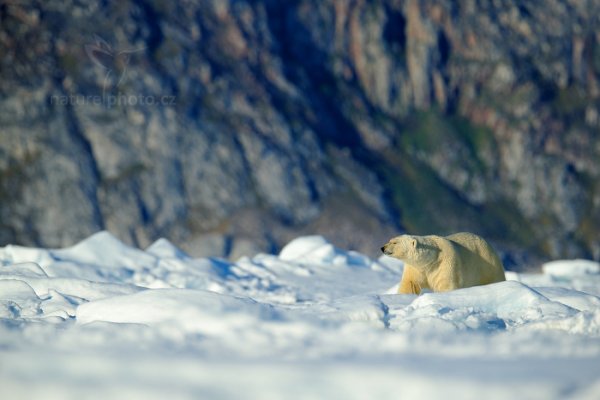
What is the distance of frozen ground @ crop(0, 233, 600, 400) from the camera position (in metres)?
6.36

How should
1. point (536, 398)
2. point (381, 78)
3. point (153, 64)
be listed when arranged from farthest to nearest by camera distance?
point (381, 78) < point (153, 64) < point (536, 398)

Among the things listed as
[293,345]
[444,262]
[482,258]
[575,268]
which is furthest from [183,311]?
[575,268]

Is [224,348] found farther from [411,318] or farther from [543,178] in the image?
[543,178]

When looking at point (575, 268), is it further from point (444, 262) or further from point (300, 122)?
point (300, 122)

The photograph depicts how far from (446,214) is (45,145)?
1917 inches

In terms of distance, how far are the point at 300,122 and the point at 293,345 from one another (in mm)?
94607

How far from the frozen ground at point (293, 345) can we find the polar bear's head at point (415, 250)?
6.75 feet

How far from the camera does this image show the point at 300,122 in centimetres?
10169

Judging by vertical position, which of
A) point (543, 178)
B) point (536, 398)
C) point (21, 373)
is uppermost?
point (543, 178)

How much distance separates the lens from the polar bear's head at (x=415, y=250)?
47.2 feet

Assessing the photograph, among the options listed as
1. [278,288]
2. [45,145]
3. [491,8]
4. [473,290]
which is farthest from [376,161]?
[473,290]

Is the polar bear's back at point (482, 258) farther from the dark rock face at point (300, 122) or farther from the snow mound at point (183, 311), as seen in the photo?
the dark rock face at point (300, 122)

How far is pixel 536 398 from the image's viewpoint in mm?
6129

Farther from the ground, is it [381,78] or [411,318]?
[381,78]
